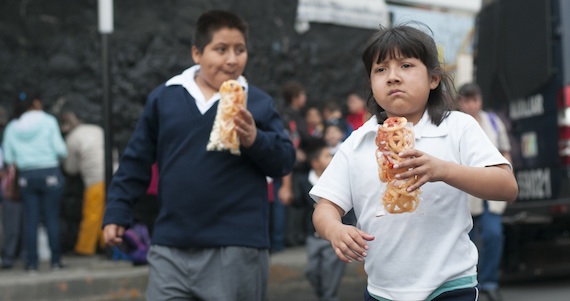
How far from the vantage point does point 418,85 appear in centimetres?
306

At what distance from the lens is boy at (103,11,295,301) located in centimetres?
399

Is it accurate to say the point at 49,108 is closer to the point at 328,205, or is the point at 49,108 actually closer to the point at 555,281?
the point at 555,281

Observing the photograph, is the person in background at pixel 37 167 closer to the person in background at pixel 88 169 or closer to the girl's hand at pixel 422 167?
the person in background at pixel 88 169

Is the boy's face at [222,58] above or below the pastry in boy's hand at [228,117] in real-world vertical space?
above

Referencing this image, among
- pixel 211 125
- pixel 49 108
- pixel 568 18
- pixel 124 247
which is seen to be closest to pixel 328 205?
pixel 211 125

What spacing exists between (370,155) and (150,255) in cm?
142

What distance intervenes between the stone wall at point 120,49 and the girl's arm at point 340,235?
23.3 ft

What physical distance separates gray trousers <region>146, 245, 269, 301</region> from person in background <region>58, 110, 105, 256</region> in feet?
18.7

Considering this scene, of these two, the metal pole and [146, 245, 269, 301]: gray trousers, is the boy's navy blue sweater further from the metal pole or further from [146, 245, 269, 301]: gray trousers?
the metal pole

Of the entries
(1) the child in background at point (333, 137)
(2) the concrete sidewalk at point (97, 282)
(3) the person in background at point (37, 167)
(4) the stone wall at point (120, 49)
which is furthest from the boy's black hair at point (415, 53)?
(4) the stone wall at point (120, 49)

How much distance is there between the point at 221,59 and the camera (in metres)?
4.21

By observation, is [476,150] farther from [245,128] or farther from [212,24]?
[212,24]

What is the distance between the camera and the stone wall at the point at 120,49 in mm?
9898

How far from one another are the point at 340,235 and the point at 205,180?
4.23ft
